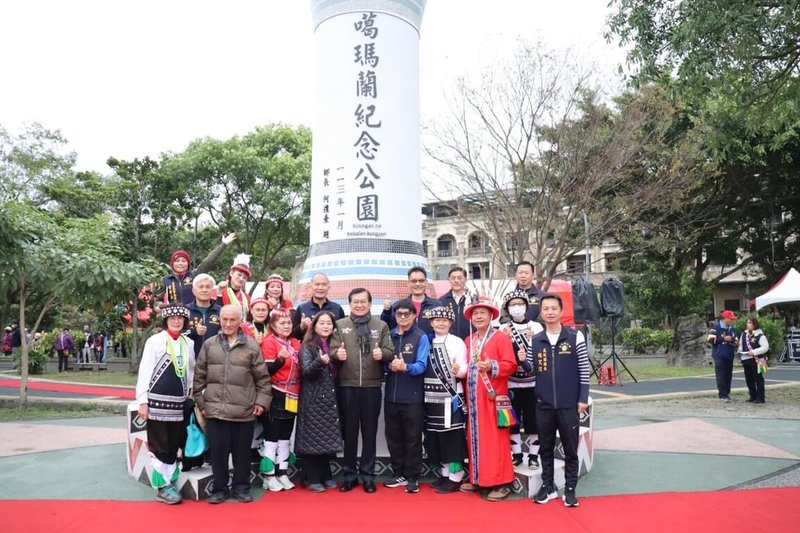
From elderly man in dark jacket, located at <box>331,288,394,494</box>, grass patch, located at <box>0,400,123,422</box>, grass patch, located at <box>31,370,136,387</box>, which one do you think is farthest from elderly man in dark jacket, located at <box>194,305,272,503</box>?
grass patch, located at <box>31,370,136,387</box>

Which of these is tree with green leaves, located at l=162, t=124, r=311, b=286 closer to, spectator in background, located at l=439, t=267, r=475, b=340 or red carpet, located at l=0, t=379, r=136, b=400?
red carpet, located at l=0, t=379, r=136, b=400

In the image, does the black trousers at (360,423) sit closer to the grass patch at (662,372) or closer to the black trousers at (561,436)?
the black trousers at (561,436)

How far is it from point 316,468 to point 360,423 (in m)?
0.50

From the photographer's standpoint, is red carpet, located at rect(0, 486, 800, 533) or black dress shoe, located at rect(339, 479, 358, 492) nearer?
red carpet, located at rect(0, 486, 800, 533)

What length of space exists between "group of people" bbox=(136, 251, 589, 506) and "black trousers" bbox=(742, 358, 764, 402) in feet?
21.8

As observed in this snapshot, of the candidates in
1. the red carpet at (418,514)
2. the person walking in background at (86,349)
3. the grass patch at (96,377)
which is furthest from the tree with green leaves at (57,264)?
the person walking in background at (86,349)

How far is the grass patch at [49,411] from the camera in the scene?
369 inches

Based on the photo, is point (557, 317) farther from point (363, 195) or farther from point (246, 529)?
point (363, 195)

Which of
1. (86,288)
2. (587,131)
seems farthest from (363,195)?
(587,131)

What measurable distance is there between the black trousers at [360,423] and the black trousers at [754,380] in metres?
7.87

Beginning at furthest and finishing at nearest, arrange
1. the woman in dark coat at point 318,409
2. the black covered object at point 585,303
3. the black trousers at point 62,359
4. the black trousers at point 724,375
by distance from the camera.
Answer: the black trousers at point 62,359 → the black covered object at point 585,303 → the black trousers at point 724,375 → the woman in dark coat at point 318,409

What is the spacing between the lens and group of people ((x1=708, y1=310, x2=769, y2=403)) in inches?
394

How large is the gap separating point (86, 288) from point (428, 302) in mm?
6464

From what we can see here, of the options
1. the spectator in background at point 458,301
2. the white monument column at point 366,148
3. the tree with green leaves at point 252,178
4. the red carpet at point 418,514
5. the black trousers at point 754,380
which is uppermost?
the tree with green leaves at point 252,178
